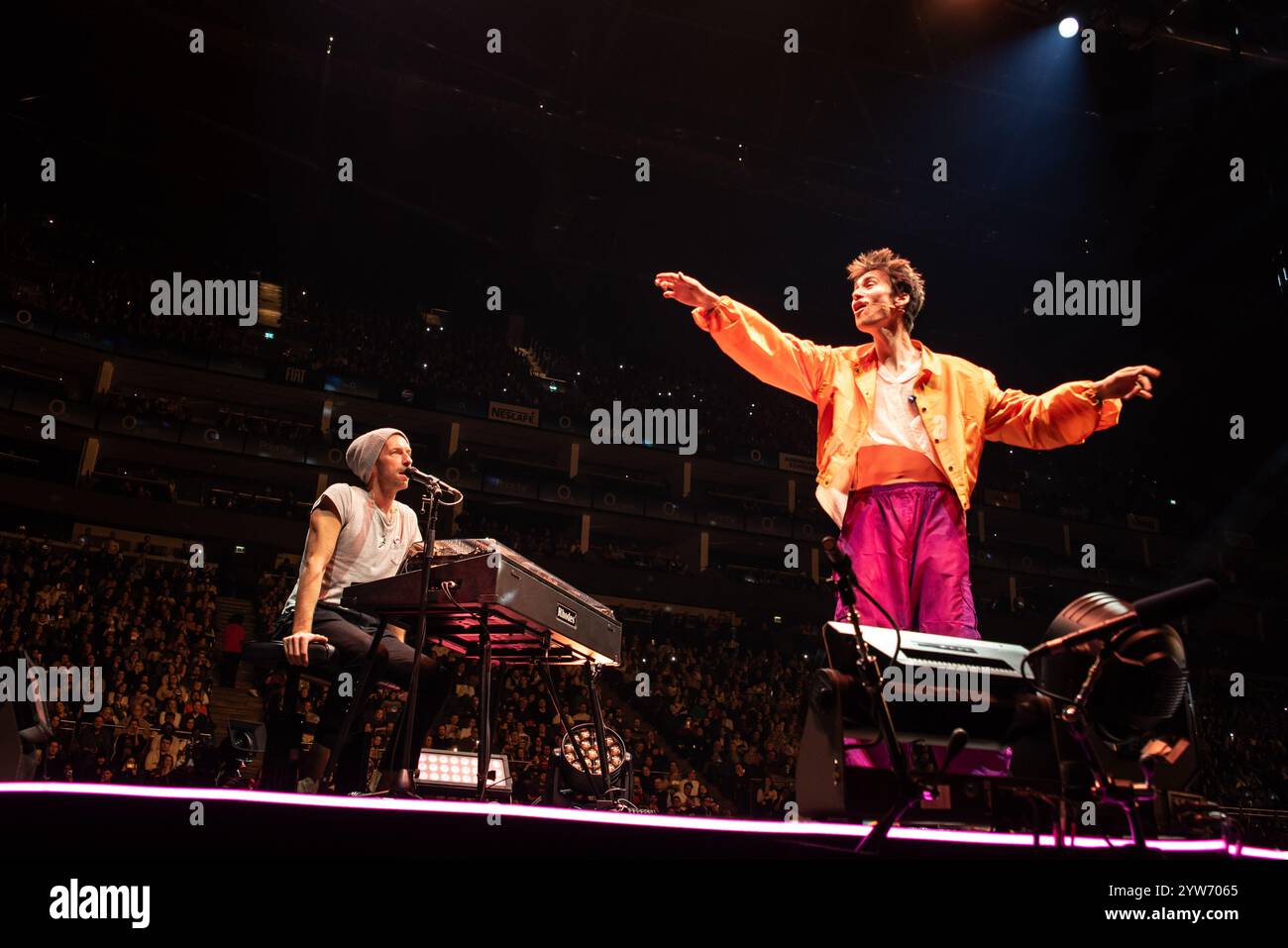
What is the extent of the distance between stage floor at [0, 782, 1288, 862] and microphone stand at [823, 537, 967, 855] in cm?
5

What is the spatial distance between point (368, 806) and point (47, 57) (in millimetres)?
18053

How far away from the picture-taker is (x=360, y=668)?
3.73 metres

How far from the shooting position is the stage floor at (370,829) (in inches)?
76.9

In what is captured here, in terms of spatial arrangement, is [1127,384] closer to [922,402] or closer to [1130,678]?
[922,402]

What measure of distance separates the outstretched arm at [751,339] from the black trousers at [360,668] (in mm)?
1736

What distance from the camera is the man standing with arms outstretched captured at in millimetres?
3510
